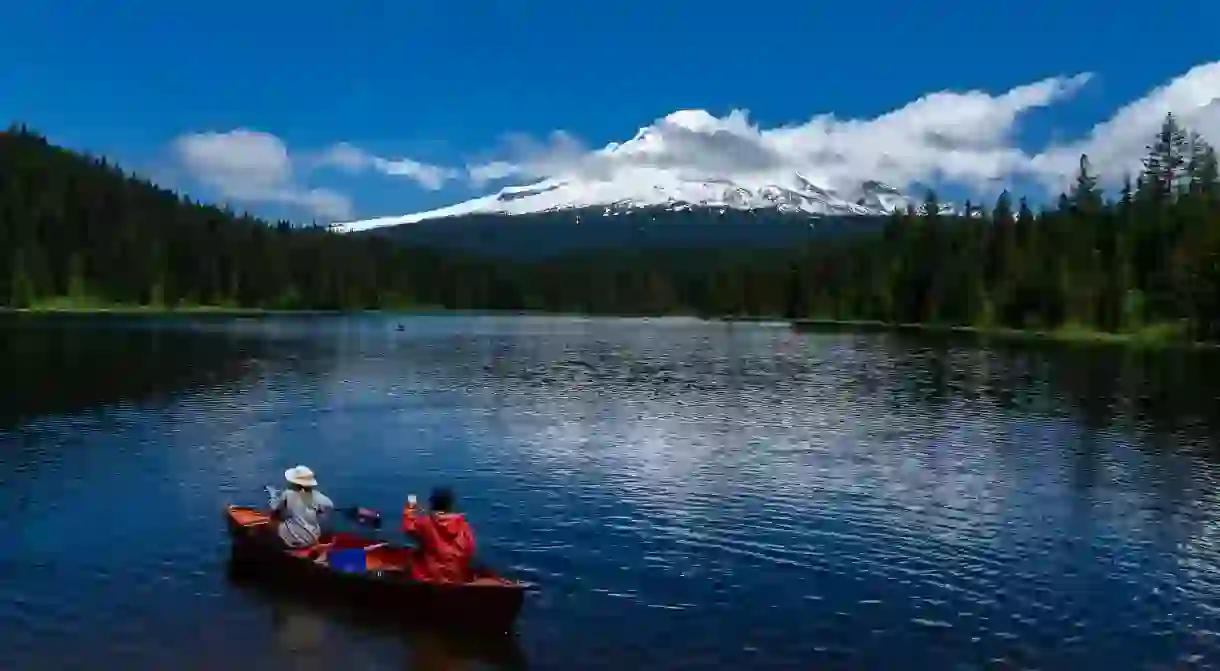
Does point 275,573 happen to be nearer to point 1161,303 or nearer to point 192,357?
point 192,357

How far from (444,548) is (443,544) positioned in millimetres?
101

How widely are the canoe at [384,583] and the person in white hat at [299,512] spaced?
468 mm

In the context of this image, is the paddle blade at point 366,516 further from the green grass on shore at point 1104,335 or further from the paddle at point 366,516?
the green grass on shore at point 1104,335

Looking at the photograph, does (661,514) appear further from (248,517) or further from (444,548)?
(248,517)

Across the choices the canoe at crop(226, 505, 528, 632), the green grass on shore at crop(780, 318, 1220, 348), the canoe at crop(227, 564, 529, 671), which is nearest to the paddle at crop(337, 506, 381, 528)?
the canoe at crop(226, 505, 528, 632)

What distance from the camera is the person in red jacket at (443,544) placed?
25.6 metres

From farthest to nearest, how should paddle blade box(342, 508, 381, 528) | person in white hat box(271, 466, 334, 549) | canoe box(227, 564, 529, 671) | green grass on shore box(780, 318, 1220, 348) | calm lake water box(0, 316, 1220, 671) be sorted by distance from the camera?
green grass on shore box(780, 318, 1220, 348), person in white hat box(271, 466, 334, 549), paddle blade box(342, 508, 381, 528), calm lake water box(0, 316, 1220, 671), canoe box(227, 564, 529, 671)

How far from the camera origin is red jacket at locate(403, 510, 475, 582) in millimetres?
25547

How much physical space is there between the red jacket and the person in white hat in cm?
434

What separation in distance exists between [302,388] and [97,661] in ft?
190

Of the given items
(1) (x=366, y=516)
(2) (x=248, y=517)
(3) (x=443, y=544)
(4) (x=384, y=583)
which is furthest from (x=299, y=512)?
(3) (x=443, y=544)

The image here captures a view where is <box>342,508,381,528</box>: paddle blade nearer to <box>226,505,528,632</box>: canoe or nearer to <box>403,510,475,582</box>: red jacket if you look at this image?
<box>226,505,528,632</box>: canoe

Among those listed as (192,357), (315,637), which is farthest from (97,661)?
(192,357)

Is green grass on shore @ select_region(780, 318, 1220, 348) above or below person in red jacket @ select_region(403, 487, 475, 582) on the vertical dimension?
above
